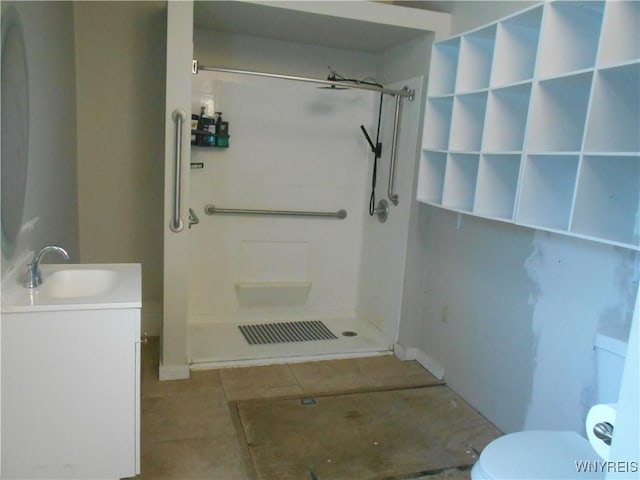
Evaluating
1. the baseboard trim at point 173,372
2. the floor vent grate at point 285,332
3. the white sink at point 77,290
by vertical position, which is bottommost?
the baseboard trim at point 173,372

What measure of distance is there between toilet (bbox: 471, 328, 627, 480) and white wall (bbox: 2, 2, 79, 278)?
65.8 inches

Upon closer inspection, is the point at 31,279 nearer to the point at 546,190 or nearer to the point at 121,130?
the point at 121,130

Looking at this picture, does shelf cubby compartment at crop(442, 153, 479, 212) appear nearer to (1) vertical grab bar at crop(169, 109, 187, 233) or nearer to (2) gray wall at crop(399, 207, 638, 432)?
(2) gray wall at crop(399, 207, 638, 432)

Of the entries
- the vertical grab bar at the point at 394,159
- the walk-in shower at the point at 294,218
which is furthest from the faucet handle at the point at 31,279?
the vertical grab bar at the point at 394,159

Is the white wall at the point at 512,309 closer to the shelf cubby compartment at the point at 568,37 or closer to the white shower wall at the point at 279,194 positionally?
the shelf cubby compartment at the point at 568,37

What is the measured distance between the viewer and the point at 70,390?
63.2 inches

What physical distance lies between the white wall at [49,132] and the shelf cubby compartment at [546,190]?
Result: 1.87 m

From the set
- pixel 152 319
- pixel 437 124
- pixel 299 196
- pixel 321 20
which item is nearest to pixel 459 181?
pixel 437 124

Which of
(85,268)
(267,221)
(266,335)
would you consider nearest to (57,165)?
(85,268)

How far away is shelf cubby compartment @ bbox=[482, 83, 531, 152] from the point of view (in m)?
2.07

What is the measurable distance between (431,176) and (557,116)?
31.8 inches

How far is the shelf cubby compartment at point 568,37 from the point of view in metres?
1.76

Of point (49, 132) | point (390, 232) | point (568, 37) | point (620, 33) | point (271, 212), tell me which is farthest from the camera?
point (271, 212)

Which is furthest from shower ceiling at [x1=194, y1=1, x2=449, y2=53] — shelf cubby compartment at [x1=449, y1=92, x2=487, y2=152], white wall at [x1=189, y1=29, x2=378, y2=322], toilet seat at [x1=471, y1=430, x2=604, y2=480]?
toilet seat at [x1=471, y1=430, x2=604, y2=480]
